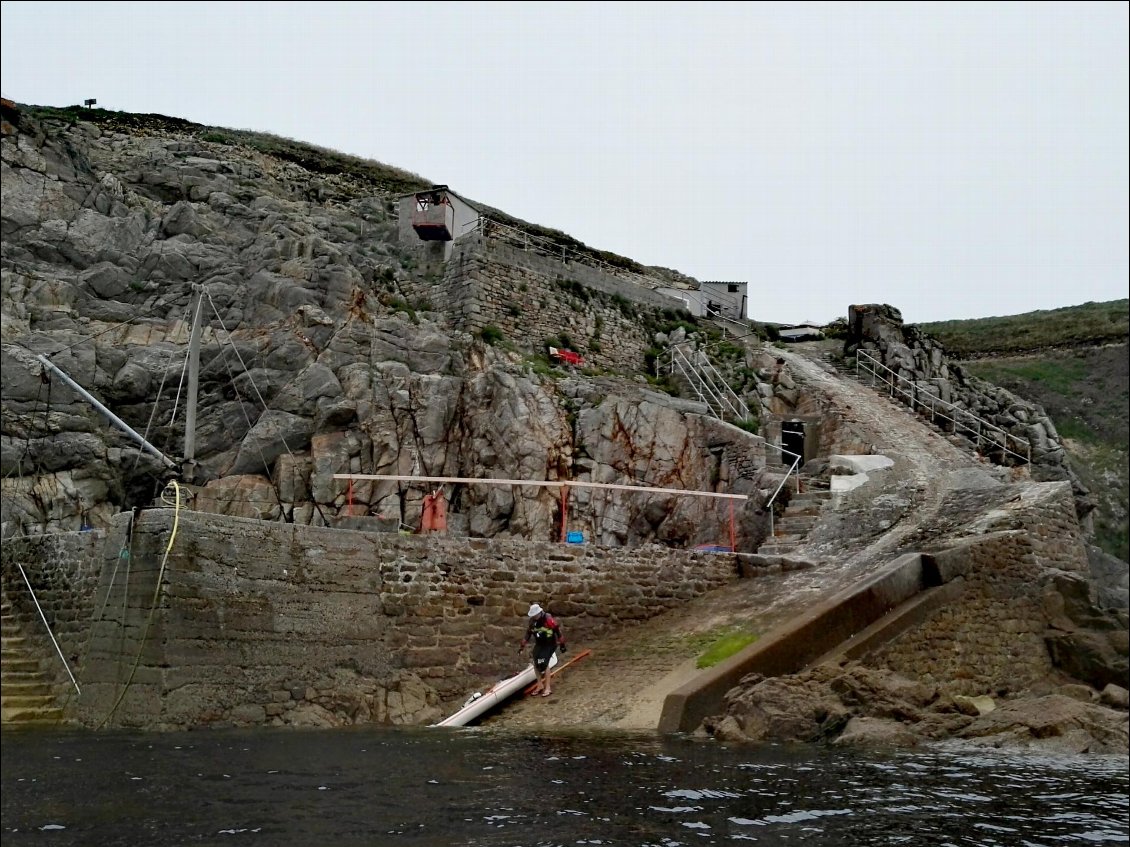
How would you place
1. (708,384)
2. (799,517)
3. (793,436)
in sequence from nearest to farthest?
1. (799,517)
2. (793,436)
3. (708,384)

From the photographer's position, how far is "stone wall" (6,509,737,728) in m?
10.8

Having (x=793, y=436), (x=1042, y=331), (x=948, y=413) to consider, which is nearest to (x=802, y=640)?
(x=793, y=436)

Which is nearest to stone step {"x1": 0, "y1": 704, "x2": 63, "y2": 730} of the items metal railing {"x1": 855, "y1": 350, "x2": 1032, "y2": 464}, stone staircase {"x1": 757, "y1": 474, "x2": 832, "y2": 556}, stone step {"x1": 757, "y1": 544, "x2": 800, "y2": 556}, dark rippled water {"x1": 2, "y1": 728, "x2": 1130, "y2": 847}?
dark rippled water {"x1": 2, "y1": 728, "x2": 1130, "y2": 847}

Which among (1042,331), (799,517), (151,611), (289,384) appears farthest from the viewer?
(1042,331)

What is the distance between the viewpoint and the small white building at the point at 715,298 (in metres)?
33.3

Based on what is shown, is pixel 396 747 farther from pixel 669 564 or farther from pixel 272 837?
pixel 669 564

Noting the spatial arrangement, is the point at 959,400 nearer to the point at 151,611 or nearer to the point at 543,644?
the point at 543,644

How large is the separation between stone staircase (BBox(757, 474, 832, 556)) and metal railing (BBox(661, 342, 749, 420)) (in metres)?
4.80

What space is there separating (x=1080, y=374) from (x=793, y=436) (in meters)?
36.9

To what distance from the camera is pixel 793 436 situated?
24.0m

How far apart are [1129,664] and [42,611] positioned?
13.5 metres

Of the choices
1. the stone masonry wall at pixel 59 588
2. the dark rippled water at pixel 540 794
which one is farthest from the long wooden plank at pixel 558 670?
the stone masonry wall at pixel 59 588

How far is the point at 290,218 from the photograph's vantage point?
2773 cm

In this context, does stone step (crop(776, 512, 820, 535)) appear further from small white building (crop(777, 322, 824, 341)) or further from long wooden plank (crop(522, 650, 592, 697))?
small white building (crop(777, 322, 824, 341))
